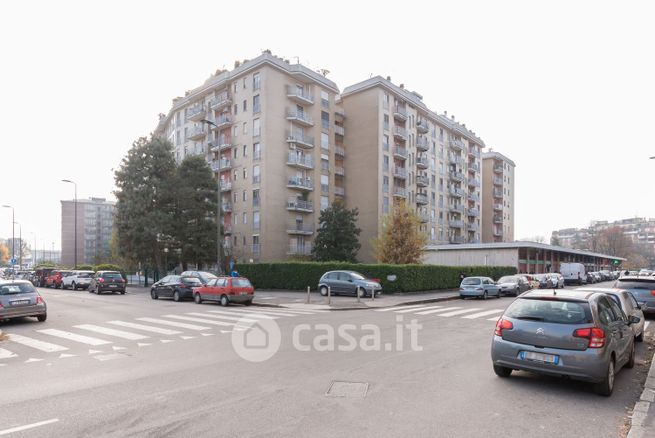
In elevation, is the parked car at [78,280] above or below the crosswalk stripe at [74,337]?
below

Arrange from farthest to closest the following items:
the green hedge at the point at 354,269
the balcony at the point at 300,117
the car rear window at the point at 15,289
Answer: the balcony at the point at 300,117
the green hedge at the point at 354,269
the car rear window at the point at 15,289

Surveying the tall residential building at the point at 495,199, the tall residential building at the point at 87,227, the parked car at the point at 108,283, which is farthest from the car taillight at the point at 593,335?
the tall residential building at the point at 87,227

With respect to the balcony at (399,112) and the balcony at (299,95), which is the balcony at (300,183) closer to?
the balcony at (299,95)

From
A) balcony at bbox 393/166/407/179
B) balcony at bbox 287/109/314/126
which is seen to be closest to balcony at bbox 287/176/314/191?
balcony at bbox 287/109/314/126

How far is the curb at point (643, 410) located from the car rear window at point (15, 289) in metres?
17.0

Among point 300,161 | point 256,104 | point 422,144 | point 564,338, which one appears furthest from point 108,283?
point 422,144

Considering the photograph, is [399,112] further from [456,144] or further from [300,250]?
[300,250]

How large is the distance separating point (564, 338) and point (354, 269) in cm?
2301

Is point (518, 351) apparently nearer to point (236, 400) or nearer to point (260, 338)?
point (236, 400)

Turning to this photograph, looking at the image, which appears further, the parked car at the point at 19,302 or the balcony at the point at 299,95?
the balcony at the point at 299,95

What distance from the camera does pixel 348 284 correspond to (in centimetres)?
2531

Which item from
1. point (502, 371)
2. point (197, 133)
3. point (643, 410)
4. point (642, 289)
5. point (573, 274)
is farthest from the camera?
point (197, 133)

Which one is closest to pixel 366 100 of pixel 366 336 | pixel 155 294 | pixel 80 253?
pixel 155 294

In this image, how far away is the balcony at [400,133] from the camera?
56.4m
